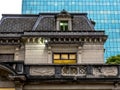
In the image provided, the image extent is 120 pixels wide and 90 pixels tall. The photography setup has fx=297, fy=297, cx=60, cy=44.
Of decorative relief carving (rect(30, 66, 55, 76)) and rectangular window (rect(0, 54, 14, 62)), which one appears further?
rectangular window (rect(0, 54, 14, 62))

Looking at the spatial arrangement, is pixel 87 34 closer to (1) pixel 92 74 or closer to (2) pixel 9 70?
(1) pixel 92 74

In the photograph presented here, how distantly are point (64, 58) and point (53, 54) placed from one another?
3.67ft

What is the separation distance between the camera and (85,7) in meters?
102

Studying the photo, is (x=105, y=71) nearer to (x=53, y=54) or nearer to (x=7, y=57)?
(x=53, y=54)

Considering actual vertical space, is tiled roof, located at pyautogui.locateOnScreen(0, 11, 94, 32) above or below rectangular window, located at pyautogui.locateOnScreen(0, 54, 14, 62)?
above

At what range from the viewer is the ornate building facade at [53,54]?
21.0 metres

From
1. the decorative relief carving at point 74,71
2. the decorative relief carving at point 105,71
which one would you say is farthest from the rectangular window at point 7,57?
the decorative relief carving at point 105,71

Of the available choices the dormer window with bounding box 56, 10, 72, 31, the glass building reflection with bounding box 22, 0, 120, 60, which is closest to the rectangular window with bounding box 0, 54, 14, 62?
the dormer window with bounding box 56, 10, 72, 31

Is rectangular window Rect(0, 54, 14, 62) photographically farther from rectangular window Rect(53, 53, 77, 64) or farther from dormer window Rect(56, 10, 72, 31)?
dormer window Rect(56, 10, 72, 31)

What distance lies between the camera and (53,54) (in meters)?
27.8

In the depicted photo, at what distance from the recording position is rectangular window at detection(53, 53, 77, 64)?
1070 inches

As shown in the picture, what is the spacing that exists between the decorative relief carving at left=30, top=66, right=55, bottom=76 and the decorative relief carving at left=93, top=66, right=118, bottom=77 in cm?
312

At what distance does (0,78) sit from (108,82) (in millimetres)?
7666

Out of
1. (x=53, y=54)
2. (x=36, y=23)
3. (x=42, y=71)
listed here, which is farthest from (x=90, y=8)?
(x=42, y=71)
